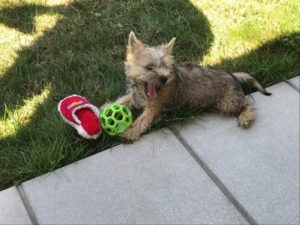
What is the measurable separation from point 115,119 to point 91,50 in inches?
49.5

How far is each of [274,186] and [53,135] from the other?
1760 mm

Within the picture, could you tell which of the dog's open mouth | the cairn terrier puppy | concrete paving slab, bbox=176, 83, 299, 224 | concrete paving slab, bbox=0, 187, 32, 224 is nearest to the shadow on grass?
concrete paving slab, bbox=0, 187, 32, 224

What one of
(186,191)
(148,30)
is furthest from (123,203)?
(148,30)

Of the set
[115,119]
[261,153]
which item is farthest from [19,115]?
[261,153]

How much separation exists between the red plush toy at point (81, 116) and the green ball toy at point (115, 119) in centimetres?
6

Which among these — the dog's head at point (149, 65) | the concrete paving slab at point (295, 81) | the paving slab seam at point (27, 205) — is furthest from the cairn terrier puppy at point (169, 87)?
the paving slab seam at point (27, 205)

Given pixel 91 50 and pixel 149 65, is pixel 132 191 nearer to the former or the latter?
pixel 149 65

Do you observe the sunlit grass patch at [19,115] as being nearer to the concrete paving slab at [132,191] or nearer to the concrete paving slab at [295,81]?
the concrete paving slab at [132,191]

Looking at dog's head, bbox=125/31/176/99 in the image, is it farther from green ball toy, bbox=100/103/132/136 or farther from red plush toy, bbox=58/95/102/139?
red plush toy, bbox=58/95/102/139

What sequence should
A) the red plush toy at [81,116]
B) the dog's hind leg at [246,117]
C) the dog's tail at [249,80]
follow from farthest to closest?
1. the dog's tail at [249,80]
2. the dog's hind leg at [246,117]
3. the red plush toy at [81,116]

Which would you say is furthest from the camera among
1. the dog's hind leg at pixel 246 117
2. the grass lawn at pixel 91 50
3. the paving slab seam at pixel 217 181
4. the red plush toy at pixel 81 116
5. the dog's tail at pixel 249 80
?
the dog's tail at pixel 249 80

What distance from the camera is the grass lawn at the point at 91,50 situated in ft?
12.1

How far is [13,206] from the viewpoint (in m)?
3.24

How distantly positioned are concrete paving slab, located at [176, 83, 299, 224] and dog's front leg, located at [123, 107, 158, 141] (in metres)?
0.28
